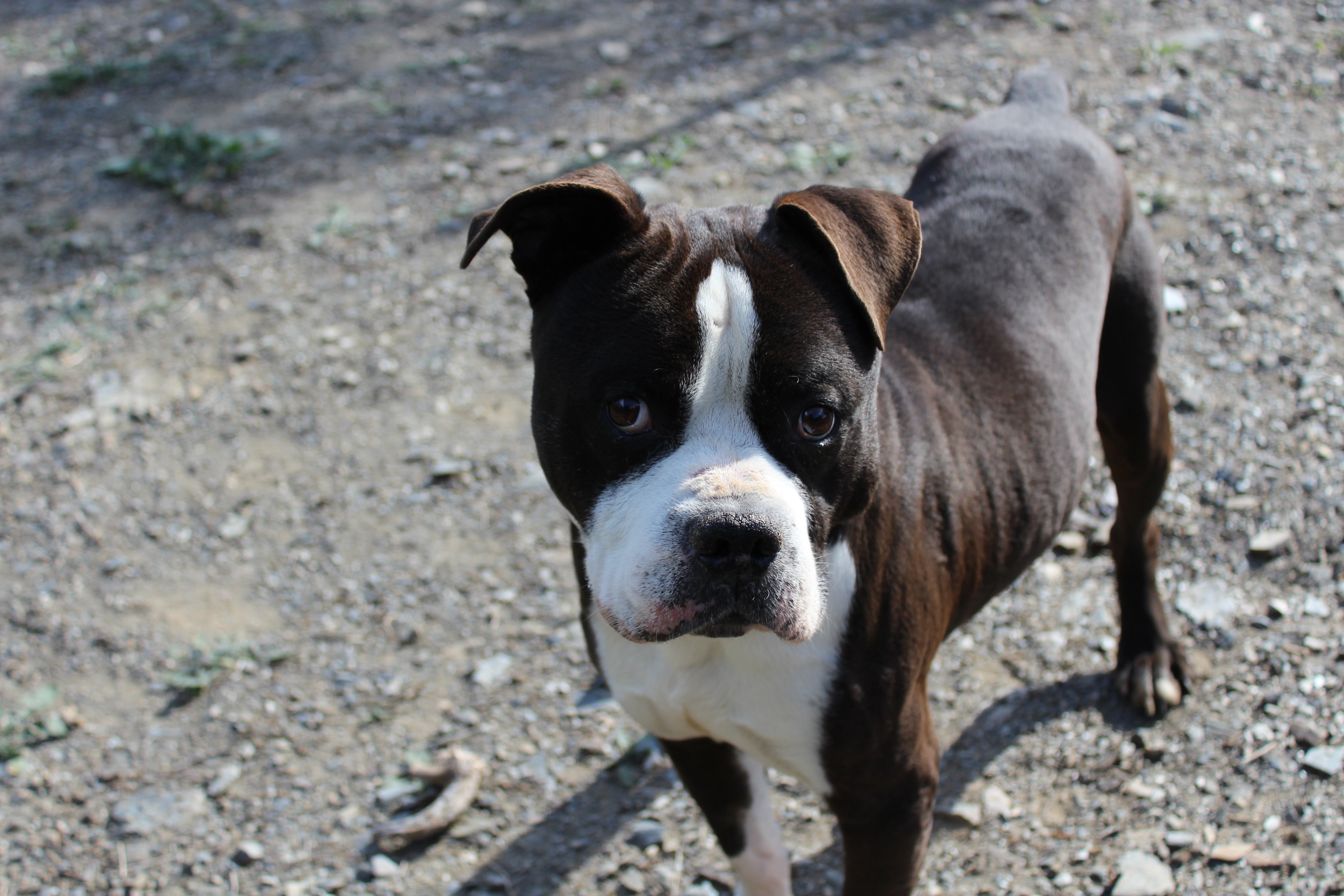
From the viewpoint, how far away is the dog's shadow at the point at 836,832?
3285mm

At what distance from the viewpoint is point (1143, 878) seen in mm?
3088

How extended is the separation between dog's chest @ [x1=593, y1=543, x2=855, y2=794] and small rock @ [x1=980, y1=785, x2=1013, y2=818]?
0.99 m

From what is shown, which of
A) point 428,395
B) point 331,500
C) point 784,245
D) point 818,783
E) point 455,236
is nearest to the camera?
point 784,245

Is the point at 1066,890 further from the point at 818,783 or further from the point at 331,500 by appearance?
the point at 331,500

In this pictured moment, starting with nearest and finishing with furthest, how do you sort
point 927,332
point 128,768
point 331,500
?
point 927,332
point 128,768
point 331,500

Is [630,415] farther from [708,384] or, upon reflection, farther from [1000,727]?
[1000,727]

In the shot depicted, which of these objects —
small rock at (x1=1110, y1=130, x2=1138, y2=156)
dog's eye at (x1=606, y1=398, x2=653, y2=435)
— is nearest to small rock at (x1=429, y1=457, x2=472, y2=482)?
dog's eye at (x1=606, y1=398, x2=653, y2=435)

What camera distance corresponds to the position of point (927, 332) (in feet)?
9.77

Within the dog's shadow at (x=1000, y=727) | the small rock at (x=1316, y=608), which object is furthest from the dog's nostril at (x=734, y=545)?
the small rock at (x=1316, y=608)

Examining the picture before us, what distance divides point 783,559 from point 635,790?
1681 millimetres

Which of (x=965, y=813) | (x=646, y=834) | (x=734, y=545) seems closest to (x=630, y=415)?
(x=734, y=545)

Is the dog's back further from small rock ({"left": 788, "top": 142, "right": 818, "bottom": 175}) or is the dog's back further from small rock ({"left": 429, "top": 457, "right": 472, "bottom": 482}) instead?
small rock ({"left": 788, "top": 142, "right": 818, "bottom": 175})

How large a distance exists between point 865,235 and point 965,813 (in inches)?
74.4

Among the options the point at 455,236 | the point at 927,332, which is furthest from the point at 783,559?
the point at 455,236
